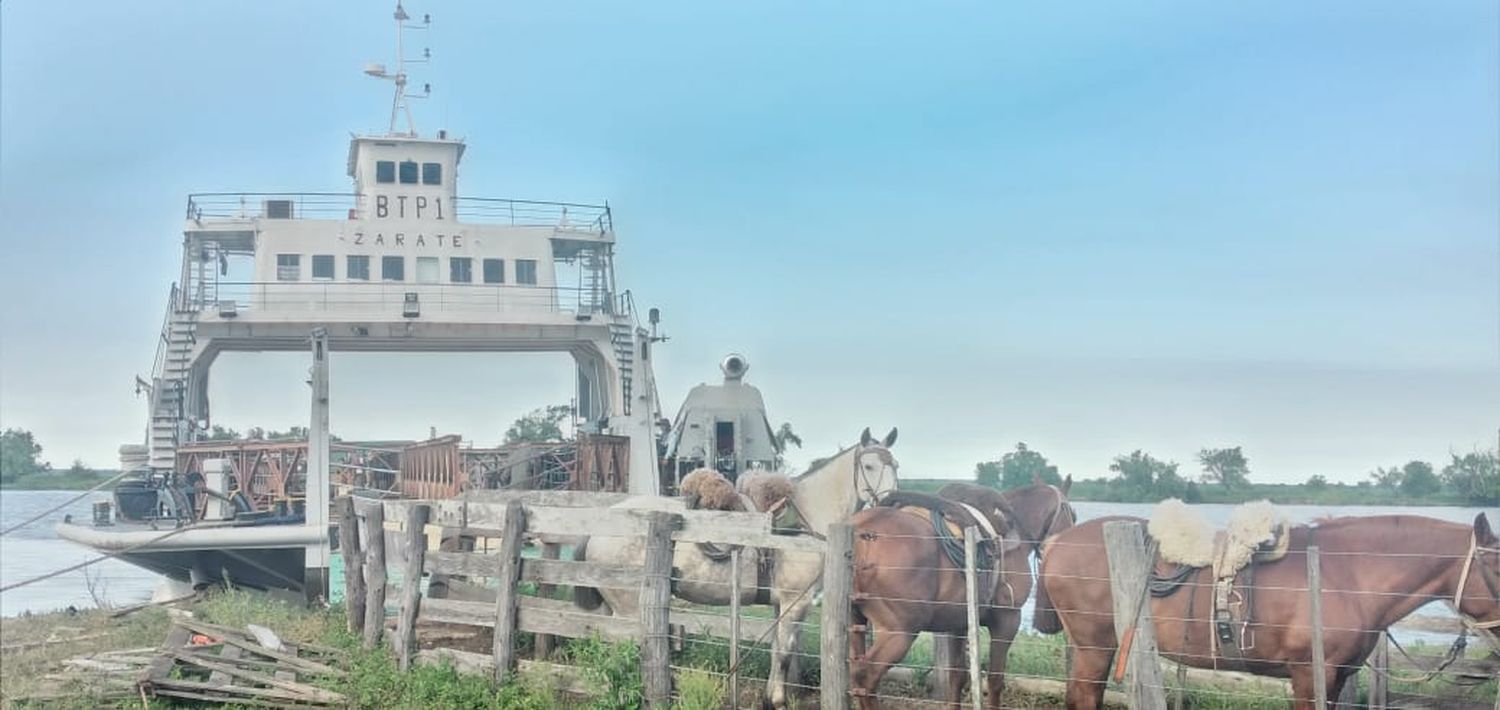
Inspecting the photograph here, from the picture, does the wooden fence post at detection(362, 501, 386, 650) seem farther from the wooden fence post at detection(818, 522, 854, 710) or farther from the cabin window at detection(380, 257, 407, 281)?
the cabin window at detection(380, 257, 407, 281)

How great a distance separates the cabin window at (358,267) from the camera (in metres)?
18.9

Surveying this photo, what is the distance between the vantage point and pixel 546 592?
12.6m

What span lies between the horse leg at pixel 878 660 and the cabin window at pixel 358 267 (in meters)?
13.5

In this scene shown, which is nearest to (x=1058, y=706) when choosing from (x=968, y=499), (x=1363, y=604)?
Answer: (x=968, y=499)

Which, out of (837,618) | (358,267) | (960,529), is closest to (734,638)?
(837,618)

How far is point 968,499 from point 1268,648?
339 centimetres

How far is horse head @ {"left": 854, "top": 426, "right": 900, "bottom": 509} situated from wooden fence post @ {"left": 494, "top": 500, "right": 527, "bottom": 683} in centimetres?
273

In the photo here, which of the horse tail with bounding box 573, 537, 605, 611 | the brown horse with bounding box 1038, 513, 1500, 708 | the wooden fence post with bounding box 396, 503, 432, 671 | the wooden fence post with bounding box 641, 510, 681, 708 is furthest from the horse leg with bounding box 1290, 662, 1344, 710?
the wooden fence post with bounding box 396, 503, 432, 671

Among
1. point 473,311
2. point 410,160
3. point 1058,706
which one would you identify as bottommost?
point 1058,706

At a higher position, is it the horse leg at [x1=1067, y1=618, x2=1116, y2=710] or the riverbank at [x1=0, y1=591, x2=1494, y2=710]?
the horse leg at [x1=1067, y1=618, x2=1116, y2=710]

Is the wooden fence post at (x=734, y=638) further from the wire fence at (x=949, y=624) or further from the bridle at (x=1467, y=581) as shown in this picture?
the bridle at (x=1467, y=581)

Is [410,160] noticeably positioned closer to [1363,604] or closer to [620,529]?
[620,529]

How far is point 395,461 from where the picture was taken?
17.9 meters

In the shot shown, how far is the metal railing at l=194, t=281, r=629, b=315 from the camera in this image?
18.2m
